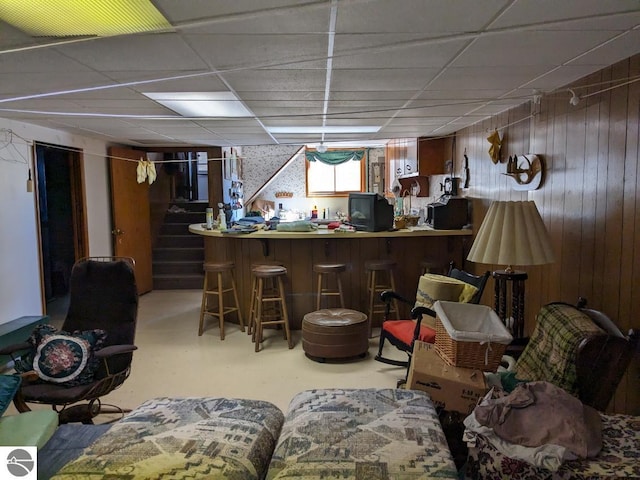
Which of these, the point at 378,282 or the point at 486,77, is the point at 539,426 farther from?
the point at 378,282

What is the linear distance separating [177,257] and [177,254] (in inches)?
1.9

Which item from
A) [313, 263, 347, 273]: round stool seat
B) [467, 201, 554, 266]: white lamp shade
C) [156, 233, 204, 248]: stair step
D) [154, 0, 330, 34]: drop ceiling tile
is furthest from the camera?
[156, 233, 204, 248]: stair step

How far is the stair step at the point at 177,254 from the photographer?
7219 millimetres

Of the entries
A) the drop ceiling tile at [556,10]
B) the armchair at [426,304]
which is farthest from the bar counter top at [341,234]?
the drop ceiling tile at [556,10]

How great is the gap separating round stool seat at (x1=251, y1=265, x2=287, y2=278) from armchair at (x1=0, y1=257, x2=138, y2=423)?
50.1 inches

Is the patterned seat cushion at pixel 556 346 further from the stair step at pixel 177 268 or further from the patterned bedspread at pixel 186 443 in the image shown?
the stair step at pixel 177 268

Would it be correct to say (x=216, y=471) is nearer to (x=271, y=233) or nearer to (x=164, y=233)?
(x=271, y=233)

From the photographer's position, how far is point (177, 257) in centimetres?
725

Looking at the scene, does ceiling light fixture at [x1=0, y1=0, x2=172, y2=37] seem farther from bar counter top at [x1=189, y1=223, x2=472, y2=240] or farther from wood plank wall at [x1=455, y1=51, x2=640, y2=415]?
bar counter top at [x1=189, y1=223, x2=472, y2=240]

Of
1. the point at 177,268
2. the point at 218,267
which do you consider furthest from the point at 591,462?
the point at 177,268

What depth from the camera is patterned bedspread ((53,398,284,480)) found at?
1.55 metres

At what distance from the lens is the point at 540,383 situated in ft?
6.48

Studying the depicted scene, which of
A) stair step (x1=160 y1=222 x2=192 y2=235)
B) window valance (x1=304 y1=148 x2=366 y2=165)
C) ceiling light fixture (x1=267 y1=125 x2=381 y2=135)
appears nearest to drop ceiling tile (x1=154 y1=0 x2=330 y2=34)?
ceiling light fixture (x1=267 y1=125 x2=381 y2=135)

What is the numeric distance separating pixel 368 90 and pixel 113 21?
174 cm
